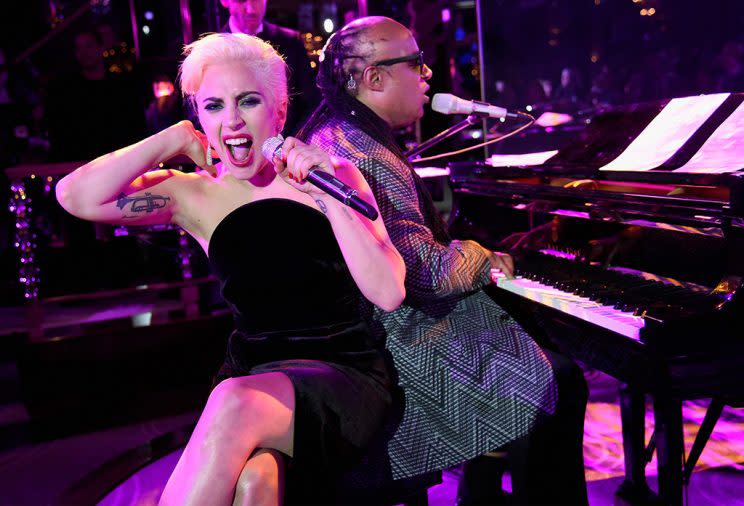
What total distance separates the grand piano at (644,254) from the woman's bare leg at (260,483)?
950 millimetres

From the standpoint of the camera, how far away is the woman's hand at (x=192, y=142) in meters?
2.10

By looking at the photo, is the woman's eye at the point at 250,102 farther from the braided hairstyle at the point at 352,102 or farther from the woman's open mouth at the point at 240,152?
the braided hairstyle at the point at 352,102

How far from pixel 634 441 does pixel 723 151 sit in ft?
2.98

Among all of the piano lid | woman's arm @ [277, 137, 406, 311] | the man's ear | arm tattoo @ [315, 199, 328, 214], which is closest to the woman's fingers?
woman's arm @ [277, 137, 406, 311]

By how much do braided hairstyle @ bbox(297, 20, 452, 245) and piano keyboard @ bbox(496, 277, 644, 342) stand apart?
1.01 feet

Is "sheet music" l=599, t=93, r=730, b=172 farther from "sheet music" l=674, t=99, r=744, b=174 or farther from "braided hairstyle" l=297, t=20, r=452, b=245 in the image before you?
"braided hairstyle" l=297, t=20, r=452, b=245

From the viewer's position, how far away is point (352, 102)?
240 cm

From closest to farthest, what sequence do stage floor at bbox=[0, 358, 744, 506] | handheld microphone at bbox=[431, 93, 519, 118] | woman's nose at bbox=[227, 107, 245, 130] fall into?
1. woman's nose at bbox=[227, 107, 245, 130]
2. handheld microphone at bbox=[431, 93, 519, 118]
3. stage floor at bbox=[0, 358, 744, 506]

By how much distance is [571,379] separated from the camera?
2150 millimetres

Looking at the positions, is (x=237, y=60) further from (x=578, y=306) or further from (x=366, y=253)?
(x=578, y=306)

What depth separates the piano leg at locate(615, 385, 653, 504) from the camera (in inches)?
95.6

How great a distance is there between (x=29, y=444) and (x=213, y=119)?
294cm

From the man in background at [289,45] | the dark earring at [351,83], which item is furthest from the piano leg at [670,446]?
the man in background at [289,45]

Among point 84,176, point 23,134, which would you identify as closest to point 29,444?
point 84,176
